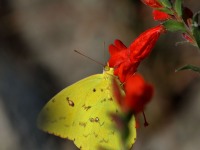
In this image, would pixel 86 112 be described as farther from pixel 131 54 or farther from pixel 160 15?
pixel 160 15

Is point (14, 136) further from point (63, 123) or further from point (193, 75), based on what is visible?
point (63, 123)

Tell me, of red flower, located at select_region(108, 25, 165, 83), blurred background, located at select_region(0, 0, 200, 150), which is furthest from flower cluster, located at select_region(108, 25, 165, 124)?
blurred background, located at select_region(0, 0, 200, 150)

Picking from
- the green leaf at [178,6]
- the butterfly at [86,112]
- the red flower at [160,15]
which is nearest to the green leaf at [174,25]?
the green leaf at [178,6]

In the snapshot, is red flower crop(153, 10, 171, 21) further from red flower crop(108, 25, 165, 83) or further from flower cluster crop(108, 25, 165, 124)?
red flower crop(108, 25, 165, 83)

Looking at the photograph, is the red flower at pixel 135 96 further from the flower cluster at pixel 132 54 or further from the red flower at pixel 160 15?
the red flower at pixel 160 15

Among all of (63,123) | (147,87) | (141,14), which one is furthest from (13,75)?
(147,87)

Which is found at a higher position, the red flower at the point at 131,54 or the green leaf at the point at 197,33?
the green leaf at the point at 197,33
